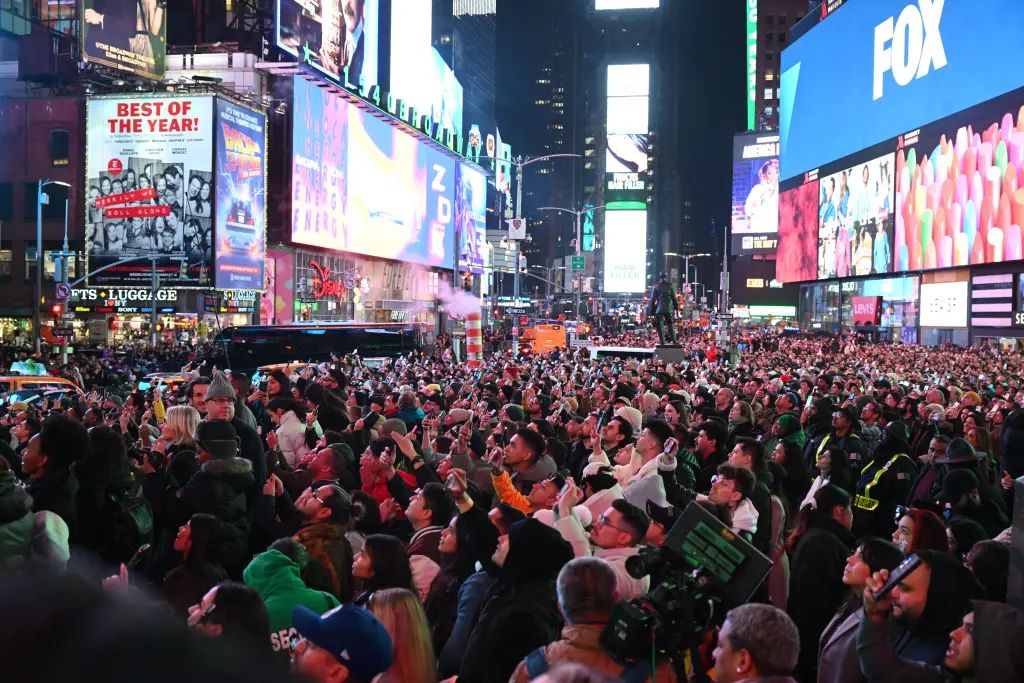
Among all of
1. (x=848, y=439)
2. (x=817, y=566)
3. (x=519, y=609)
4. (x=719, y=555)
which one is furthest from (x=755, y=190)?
(x=719, y=555)

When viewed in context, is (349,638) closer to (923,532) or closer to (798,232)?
(923,532)

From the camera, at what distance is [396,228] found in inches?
3147

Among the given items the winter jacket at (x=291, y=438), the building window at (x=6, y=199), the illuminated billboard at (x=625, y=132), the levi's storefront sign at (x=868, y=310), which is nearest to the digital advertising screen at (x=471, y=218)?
the levi's storefront sign at (x=868, y=310)

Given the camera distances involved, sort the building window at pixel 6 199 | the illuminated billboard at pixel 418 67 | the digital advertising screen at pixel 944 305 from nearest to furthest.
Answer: the building window at pixel 6 199, the digital advertising screen at pixel 944 305, the illuminated billboard at pixel 418 67

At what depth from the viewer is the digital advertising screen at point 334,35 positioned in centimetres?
6269

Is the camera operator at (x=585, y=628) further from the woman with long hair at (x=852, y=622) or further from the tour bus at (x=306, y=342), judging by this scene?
the tour bus at (x=306, y=342)

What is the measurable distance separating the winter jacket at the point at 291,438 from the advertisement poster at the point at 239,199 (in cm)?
4702

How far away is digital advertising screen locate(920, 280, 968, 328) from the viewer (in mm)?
59406

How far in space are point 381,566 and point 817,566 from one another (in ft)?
8.54

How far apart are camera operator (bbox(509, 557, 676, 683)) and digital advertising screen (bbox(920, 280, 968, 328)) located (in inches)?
2362

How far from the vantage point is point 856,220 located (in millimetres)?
73625

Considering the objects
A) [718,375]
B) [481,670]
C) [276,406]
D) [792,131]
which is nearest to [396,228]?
[792,131]

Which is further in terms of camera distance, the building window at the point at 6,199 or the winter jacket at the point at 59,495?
the building window at the point at 6,199

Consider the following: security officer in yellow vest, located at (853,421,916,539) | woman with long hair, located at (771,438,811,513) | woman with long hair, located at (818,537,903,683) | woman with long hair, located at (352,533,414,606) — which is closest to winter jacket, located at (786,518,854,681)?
woman with long hair, located at (818,537,903,683)
